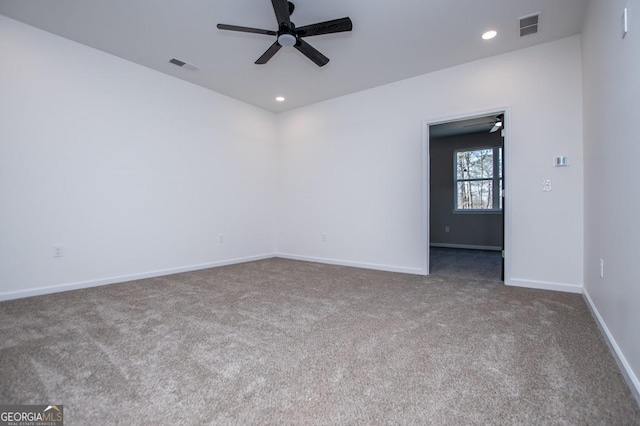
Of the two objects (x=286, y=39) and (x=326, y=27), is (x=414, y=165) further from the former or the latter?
(x=286, y=39)

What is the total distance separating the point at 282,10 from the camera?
2.27 metres

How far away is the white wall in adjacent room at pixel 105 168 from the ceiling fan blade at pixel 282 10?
2404 mm

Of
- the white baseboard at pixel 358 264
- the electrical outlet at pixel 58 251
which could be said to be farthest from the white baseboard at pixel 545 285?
the electrical outlet at pixel 58 251

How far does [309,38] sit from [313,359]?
9.97 ft

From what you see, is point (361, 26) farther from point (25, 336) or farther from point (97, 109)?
point (25, 336)

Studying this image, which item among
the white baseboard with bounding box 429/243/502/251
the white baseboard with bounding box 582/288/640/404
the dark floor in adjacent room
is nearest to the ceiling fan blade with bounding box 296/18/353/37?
the white baseboard with bounding box 582/288/640/404

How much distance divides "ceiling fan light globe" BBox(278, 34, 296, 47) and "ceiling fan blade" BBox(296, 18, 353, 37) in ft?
0.23

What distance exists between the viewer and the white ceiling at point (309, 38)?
2582mm

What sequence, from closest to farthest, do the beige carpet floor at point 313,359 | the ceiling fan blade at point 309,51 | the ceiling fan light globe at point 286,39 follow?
the beige carpet floor at point 313,359 < the ceiling fan light globe at point 286,39 < the ceiling fan blade at point 309,51

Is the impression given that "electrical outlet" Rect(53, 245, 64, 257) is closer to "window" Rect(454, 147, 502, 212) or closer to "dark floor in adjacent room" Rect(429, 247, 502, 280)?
"dark floor in adjacent room" Rect(429, 247, 502, 280)

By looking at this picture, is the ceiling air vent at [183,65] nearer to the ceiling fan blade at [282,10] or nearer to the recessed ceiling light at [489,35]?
the ceiling fan blade at [282,10]

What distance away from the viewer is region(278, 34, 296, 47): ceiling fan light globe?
2543mm

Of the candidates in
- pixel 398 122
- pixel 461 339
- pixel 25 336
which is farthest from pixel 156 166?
pixel 461 339

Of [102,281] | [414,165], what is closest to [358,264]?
[414,165]
